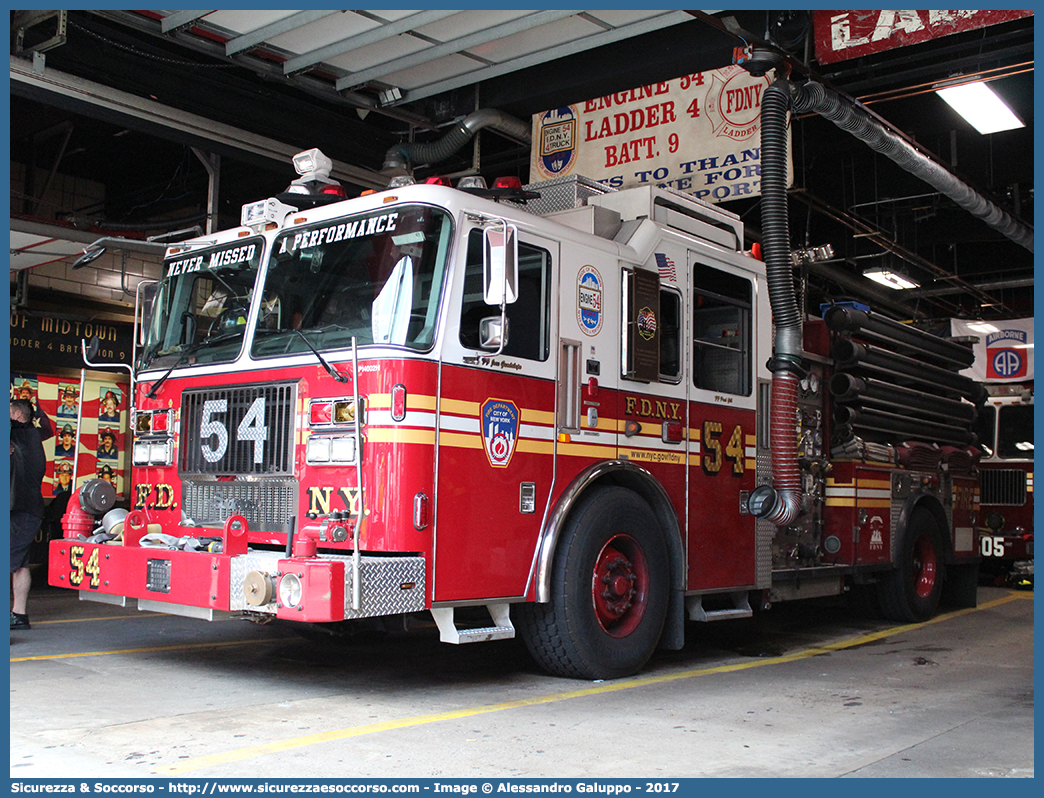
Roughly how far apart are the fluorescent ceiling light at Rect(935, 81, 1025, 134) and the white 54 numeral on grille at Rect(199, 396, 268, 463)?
7.52 m

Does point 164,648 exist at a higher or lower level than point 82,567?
lower

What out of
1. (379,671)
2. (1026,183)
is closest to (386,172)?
(379,671)

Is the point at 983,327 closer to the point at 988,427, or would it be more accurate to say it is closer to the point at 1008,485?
the point at 988,427

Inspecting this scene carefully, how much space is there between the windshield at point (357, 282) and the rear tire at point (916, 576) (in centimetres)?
634

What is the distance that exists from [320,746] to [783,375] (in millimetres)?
4886

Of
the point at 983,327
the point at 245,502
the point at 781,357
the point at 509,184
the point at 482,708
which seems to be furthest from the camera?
the point at 983,327

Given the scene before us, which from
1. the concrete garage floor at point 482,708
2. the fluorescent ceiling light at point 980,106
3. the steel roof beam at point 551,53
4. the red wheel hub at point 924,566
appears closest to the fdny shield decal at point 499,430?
the concrete garage floor at point 482,708

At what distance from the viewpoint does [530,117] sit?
12.1 m

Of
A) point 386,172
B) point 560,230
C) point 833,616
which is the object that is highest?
point 386,172

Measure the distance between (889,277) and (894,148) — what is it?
7.39 meters

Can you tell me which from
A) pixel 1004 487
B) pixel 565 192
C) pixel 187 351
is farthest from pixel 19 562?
pixel 1004 487

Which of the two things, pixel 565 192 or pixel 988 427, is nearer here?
pixel 565 192

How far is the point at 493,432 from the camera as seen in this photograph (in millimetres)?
6172

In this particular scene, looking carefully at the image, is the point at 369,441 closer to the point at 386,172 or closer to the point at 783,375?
the point at 783,375
